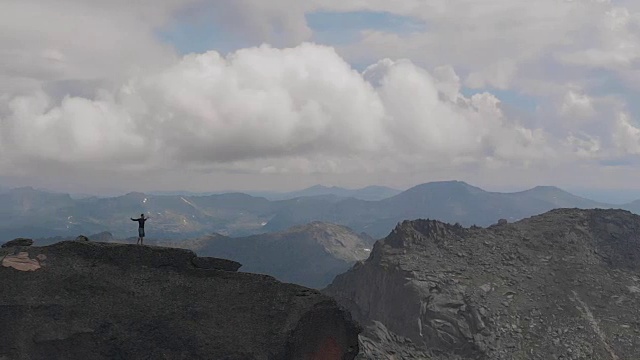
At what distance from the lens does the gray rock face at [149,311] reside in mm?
40875

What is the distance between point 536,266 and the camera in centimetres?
16238

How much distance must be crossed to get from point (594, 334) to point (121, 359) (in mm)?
123973

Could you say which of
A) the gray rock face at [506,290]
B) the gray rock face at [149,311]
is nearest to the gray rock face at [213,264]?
the gray rock face at [149,311]

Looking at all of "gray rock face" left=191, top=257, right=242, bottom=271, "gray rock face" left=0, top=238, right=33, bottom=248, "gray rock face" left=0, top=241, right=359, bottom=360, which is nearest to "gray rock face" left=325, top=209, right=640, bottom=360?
"gray rock face" left=191, top=257, right=242, bottom=271

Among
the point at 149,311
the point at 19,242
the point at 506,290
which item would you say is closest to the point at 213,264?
the point at 149,311

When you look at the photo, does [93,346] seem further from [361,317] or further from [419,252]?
[419,252]

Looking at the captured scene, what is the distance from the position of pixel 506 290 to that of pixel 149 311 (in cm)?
12719

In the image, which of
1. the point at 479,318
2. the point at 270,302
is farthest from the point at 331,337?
the point at 479,318

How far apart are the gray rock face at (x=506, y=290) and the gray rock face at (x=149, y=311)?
65340mm

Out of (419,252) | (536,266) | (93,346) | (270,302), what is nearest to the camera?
(93,346)

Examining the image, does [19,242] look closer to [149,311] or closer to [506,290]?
[149,311]

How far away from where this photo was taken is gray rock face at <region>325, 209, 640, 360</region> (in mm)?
131750

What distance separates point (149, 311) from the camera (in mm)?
42188

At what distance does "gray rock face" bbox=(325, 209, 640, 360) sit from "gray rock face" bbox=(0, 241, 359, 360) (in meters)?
65.3
